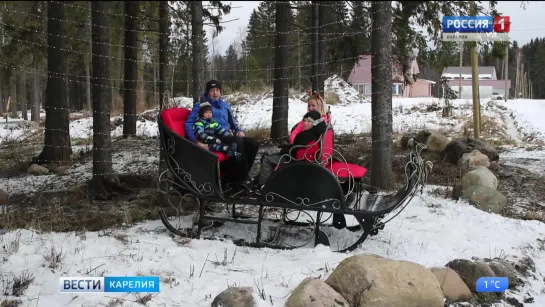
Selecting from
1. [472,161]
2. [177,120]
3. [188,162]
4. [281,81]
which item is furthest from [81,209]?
[281,81]

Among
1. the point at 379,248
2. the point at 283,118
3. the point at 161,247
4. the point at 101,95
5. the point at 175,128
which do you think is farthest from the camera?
the point at 283,118

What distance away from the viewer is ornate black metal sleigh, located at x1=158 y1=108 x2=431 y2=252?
415 centimetres

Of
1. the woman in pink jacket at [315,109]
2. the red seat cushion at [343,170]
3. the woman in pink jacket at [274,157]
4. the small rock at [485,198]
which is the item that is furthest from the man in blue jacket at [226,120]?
the small rock at [485,198]

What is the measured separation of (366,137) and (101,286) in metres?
8.26

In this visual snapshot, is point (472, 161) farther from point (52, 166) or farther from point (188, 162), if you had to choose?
point (52, 166)

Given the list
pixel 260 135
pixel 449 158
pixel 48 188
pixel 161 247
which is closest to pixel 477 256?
pixel 161 247

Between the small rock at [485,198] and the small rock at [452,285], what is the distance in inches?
82.2

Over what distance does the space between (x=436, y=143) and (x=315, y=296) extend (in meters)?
6.54

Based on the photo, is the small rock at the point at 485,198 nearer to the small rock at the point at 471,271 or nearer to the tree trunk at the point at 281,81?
the small rock at the point at 471,271

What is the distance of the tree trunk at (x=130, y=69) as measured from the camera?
7.71 metres

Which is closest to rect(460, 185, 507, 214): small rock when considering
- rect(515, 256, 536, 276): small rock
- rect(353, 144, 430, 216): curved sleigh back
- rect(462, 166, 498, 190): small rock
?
rect(462, 166, 498, 190): small rock

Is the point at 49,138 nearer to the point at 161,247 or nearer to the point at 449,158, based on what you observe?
the point at 161,247

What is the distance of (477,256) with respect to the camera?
4188mm

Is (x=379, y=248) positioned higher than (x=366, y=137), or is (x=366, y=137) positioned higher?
(x=366, y=137)
